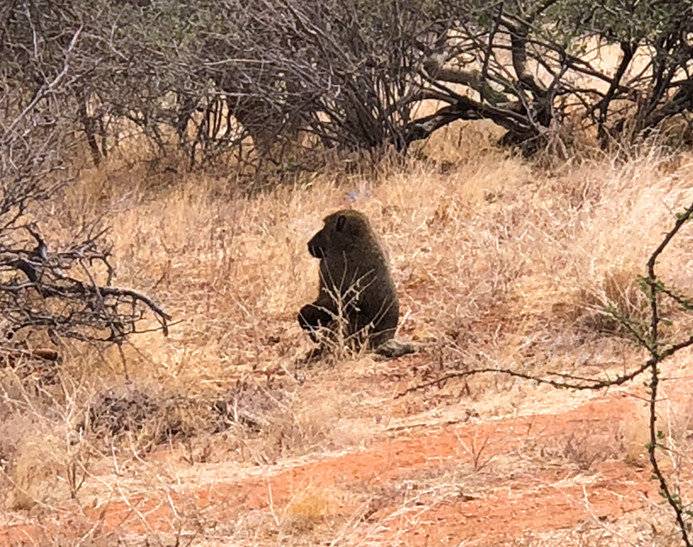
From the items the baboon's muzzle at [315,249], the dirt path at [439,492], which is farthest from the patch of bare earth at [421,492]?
the baboon's muzzle at [315,249]

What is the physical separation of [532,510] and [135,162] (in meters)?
8.54

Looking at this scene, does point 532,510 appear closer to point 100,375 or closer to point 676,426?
point 676,426

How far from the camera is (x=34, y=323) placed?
5891mm

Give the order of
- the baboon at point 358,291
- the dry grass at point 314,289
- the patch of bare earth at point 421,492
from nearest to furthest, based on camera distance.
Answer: the patch of bare earth at point 421,492
the dry grass at point 314,289
the baboon at point 358,291

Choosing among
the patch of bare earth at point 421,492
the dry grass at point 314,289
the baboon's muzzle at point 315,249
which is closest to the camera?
the patch of bare earth at point 421,492

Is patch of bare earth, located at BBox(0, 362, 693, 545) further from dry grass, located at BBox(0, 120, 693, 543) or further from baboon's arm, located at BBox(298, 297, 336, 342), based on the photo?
baboon's arm, located at BBox(298, 297, 336, 342)

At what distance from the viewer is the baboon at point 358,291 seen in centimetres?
614

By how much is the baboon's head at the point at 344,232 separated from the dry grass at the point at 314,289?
0.64m

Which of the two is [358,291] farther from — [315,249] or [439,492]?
[439,492]

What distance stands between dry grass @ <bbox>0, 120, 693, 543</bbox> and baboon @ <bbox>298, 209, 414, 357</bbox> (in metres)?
0.25

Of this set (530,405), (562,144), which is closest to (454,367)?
(530,405)

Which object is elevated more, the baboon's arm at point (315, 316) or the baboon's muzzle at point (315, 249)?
the baboon's muzzle at point (315, 249)

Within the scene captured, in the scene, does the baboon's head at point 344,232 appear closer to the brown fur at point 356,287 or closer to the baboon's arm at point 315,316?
the brown fur at point 356,287

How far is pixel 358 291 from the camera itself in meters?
6.14
